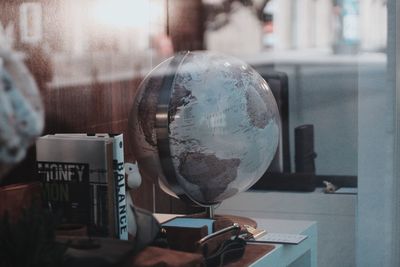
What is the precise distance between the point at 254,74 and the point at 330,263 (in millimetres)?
933

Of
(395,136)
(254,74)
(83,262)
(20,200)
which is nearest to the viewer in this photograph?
(83,262)

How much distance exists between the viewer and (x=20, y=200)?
164 cm

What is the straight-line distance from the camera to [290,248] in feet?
7.29

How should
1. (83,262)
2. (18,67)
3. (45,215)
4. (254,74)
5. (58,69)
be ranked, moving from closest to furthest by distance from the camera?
(18,67) → (83,262) → (45,215) → (58,69) → (254,74)

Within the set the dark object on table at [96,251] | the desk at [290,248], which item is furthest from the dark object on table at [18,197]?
the desk at [290,248]

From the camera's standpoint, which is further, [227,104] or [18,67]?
[227,104]

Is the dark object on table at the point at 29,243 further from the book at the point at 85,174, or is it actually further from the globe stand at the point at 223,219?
the globe stand at the point at 223,219

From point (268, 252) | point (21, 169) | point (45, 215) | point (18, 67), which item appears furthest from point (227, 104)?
point (18, 67)

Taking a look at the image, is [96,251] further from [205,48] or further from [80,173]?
[205,48]

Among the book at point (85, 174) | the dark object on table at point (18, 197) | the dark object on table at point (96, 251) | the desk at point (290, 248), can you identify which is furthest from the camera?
the desk at point (290, 248)

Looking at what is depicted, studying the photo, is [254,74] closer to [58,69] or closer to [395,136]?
[58,69]

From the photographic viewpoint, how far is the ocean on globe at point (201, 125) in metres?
1.99

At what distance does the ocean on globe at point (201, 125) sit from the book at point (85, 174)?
21 centimetres

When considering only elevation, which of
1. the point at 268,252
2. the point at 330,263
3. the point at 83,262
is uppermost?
the point at 83,262
